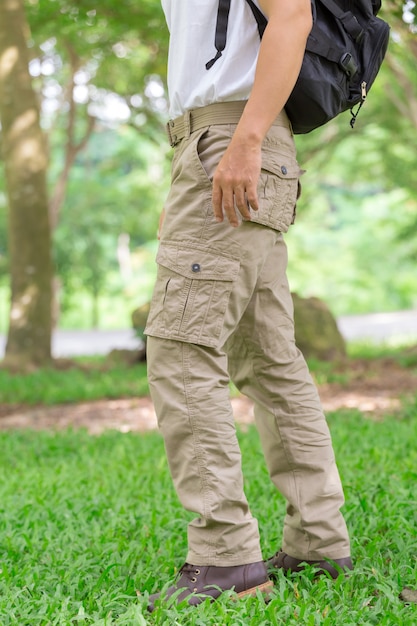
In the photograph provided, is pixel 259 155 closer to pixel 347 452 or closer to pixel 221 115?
pixel 221 115

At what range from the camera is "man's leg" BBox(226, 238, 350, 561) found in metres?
2.16

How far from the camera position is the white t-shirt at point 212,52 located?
1960mm

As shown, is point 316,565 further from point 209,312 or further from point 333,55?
point 333,55

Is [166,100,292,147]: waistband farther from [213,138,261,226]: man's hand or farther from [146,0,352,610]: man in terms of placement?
[213,138,261,226]: man's hand

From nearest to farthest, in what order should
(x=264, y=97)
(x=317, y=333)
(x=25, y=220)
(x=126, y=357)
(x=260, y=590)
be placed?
(x=264, y=97) → (x=260, y=590) → (x=25, y=220) → (x=317, y=333) → (x=126, y=357)

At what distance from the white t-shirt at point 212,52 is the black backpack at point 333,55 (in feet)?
0.08

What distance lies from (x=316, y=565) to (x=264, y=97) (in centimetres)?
123

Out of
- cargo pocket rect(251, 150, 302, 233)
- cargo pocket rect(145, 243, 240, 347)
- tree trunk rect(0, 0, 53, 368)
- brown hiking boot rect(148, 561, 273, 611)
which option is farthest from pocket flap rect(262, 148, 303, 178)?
tree trunk rect(0, 0, 53, 368)

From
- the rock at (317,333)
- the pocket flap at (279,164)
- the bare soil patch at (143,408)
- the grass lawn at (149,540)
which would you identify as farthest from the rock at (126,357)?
the pocket flap at (279,164)

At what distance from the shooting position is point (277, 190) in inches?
80.0

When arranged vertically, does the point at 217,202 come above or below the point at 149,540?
above

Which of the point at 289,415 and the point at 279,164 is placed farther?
the point at 289,415

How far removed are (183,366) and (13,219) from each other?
6.92 metres

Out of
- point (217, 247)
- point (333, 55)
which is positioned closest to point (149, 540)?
point (217, 247)
